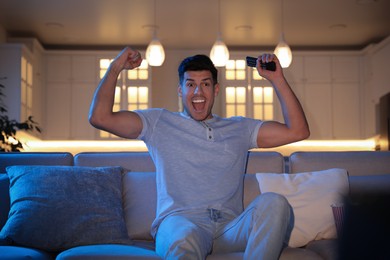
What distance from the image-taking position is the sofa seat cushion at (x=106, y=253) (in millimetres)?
1976

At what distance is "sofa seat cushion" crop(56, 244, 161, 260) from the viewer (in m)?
1.98

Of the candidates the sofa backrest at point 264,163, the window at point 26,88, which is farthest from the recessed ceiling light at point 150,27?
the sofa backrest at point 264,163

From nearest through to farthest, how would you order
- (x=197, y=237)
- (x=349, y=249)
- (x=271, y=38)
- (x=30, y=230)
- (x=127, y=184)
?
(x=349, y=249), (x=197, y=237), (x=30, y=230), (x=127, y=184), (x=271, y=38)

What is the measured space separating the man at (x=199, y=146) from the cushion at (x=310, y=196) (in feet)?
0.61

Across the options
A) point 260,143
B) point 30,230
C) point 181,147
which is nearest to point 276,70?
point 260,143

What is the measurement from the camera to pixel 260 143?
2.35 meters

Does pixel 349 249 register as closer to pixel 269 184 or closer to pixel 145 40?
pixel 269 184

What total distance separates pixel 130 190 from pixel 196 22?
4.82m

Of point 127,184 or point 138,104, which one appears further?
point 138,104

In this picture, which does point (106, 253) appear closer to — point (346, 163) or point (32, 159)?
point (32, 159)

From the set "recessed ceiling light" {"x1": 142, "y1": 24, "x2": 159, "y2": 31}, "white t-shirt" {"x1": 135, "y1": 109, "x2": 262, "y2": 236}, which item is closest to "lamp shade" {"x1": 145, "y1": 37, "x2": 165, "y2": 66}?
"recessed ceiling light" {"x1": 142, "y1": 24, "x2": 159, "y2": 31}

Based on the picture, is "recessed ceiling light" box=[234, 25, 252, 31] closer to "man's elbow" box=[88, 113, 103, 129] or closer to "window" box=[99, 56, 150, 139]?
"window" box=[99, 56, 150, 139]

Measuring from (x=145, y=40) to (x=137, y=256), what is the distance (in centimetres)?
620

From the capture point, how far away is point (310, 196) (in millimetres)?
2418
